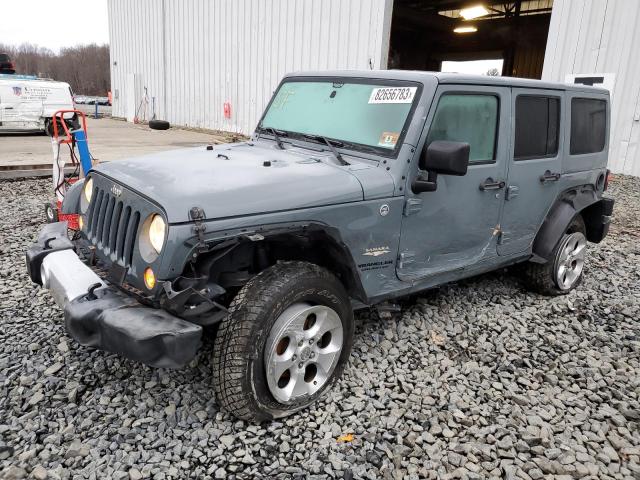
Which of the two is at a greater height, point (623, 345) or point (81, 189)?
point (81, 189)

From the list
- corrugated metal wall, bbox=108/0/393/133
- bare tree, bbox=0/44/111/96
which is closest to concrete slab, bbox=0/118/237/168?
corrugated metal wall, bbox=108/0/393/133

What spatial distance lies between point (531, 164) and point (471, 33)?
22.3 metres

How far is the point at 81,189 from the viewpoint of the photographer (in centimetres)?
355

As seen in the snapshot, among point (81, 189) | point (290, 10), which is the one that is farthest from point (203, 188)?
point (290, 10)

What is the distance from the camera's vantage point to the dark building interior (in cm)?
1962

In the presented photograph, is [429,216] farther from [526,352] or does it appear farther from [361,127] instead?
[526,352]

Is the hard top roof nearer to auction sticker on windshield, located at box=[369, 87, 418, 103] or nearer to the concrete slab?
auction sticker on windshield, located at box=[369, 87, 418, 103]

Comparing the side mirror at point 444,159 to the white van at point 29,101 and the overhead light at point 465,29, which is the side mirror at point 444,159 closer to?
the white van at point 29,101

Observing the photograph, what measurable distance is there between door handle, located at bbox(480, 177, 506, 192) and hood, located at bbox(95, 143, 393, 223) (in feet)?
3.36

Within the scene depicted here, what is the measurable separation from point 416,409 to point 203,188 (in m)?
1.72

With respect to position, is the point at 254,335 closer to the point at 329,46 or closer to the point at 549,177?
the point at 549,177

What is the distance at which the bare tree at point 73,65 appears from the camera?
217 ft

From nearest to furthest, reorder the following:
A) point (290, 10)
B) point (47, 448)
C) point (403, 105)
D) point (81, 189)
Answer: point (47, 448) < point (403, 105) < point (81, 189) < point (290, 10)

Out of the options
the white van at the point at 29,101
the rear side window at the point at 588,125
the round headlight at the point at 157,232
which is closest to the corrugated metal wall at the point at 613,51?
the rear side window at the point at 588,125
